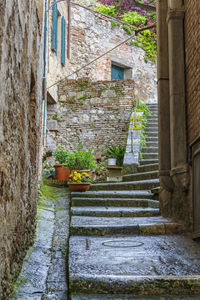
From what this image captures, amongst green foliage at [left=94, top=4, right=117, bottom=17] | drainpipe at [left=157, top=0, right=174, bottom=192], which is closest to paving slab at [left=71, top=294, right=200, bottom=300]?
drainpipe at [left=157, top=0, right=174, bottom=192]

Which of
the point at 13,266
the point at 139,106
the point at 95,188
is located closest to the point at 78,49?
the point at 139,106

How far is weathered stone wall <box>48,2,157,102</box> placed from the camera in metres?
12.3

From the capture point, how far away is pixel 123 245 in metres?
3.69

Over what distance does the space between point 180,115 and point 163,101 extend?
0.69 m

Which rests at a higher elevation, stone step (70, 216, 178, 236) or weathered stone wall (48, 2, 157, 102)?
weathered stone wall (48, 2, 157, 102)

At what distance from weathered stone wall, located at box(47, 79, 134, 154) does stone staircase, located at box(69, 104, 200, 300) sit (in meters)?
3.02

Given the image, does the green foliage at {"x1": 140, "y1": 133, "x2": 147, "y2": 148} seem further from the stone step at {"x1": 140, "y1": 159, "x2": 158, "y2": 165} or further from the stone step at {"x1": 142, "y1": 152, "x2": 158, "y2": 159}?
the stone step at {"x1": 140, "y1": 159, "x2": 158, "y2": 165}

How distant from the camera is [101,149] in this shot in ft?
31.7

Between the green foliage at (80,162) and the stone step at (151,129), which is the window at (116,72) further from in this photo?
the green foliage at (80,162)

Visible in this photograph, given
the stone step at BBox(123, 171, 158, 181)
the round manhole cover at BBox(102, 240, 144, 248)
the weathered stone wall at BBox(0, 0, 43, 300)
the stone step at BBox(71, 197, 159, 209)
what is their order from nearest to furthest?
1. the weathered stone wall at BBox(0, 0, 43, 300)
2. the round manhole cover at BBox(102, 240, 144, 248)
3. the stone step at BBox(71, 197, 159, 209)
4. the stone step at BBox(123, 171, 158, 181)

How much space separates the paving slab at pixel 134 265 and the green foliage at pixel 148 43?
11711 mm

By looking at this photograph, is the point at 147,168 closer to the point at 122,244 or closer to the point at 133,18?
the point at 122,244

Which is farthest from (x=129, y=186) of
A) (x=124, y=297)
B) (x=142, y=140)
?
(x=124, y=297)

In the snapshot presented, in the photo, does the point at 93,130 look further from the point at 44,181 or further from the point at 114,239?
the point at 114,239
